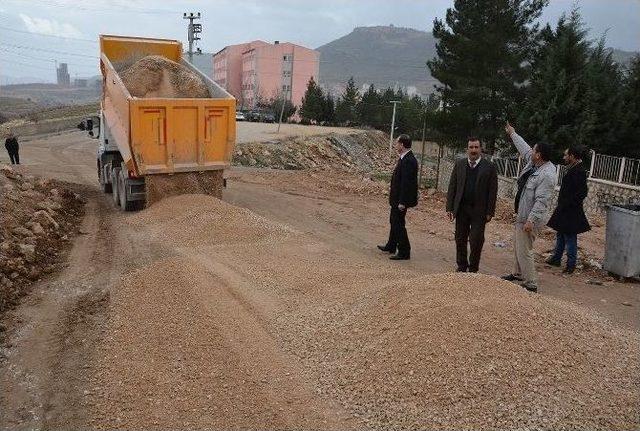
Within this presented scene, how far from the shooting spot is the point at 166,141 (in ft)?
30.5

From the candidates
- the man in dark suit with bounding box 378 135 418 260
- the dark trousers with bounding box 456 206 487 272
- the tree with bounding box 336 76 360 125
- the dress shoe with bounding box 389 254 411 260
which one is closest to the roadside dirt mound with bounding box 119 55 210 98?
the man in dark suit with bounding box 378 135 418 260

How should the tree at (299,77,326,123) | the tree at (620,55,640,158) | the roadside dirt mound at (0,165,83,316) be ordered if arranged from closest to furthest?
the roadside dirt mound at (0,165,83,316) → the tree at (620,55,640,158) → the tree at (299,77,326,123)

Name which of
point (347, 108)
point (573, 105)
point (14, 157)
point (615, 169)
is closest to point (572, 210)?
point (615, 169)

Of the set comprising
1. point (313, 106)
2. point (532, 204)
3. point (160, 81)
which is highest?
point (313, 106)

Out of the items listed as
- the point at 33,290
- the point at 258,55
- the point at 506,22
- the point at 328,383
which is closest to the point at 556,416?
the point at 328,383

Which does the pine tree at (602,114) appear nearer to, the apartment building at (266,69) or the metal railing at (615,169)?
the metal railing at (615,169)

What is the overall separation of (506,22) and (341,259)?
2036 centimetres

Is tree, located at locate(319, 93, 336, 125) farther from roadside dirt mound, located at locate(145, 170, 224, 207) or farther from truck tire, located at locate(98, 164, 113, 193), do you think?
roadside dirt mound, located at locate(145, 170, 224, 207)

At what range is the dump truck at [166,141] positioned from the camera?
910cm

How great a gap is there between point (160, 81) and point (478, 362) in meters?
8.91

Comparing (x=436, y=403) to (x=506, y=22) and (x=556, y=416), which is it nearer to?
(x=556, y=416)

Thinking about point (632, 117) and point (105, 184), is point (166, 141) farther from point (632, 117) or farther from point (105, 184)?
point (632, 117)

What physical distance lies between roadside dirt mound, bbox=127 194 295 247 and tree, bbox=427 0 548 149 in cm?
1648

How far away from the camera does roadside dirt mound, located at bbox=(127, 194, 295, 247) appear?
7750 mm
